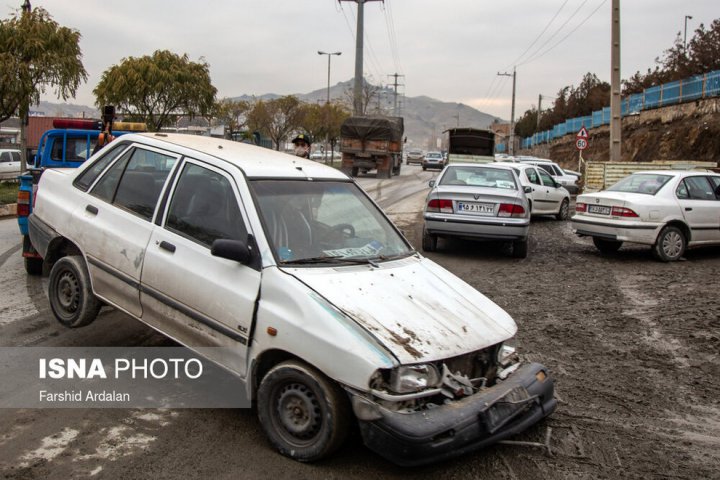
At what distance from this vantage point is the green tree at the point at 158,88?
1019 inches

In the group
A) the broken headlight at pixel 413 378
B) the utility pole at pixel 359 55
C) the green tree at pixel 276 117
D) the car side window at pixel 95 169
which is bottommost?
the broken headlight at pixel 413 378

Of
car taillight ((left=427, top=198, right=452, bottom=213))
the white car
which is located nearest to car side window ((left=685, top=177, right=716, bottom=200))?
the white car

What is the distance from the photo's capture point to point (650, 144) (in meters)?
33.1

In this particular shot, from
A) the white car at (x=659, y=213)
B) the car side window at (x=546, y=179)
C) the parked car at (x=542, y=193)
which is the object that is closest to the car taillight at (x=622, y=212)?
the white car at (x=659, y=213)

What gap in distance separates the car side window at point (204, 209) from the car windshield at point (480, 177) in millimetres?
7447

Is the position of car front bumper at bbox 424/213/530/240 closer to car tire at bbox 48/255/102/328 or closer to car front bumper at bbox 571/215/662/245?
car front bumper at bbox 571/215/662/245

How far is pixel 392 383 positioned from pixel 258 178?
1.79 meters

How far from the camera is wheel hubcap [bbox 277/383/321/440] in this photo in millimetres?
3547

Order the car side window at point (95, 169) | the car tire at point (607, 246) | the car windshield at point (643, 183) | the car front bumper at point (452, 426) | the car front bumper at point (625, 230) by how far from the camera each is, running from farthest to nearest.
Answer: the car tire at point (607, 246)
the car windshield at point (643, 183)
the car front bumper at point (625, 230)
the car side window at point (95, 169)
the car front bumper at point (452, 426)

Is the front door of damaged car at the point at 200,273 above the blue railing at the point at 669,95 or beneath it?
beneath

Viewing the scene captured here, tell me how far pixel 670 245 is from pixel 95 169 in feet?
30.7

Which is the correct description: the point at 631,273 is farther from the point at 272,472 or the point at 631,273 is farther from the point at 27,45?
the point at 27,45

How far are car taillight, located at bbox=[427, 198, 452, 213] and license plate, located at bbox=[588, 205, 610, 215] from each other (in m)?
2.62

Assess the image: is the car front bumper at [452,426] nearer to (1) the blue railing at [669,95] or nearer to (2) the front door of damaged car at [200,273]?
(2) the front door of damaged car at [200,273]
